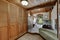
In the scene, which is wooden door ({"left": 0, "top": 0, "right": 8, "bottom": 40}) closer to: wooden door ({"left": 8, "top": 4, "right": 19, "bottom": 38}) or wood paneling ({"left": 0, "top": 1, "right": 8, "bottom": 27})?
wood paneling ({"left": 0, "top": 1, "right": 8, "bottom": 27})

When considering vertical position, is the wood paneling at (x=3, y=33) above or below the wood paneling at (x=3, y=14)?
below

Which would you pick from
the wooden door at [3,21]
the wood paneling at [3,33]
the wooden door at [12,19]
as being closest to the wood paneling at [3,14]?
the wooden door at [3,21]

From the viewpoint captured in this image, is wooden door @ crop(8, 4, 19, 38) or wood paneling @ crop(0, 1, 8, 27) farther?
wooden door @ crop(8, 4, 19, 38)

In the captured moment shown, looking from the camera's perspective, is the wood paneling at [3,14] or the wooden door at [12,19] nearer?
the wood paneling at [3,14]

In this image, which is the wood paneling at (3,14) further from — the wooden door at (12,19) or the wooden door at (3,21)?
the wooden door at (12,19)

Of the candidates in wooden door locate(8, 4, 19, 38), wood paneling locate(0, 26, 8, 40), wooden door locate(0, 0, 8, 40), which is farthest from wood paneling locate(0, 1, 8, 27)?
wooden door locate(8, 4, 19, 38)

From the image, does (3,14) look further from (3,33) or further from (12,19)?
(12,19)

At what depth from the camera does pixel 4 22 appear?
3395mm

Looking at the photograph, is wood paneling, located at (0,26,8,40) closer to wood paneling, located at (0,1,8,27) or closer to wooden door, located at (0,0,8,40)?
wooden door, located at (0,0,8,40)

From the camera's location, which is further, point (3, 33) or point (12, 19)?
point (12, 19)

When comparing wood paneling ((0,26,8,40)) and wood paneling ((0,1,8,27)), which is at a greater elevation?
wood paneling ((0,1,8,27))

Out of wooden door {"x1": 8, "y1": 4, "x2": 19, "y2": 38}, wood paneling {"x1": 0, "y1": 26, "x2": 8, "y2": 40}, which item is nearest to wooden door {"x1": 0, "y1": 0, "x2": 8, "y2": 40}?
wood paneling {"x1": 0, "y1": 26, "x2": 8, "y2": 40}

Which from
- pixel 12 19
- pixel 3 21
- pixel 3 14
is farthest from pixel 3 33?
pixel 12 19

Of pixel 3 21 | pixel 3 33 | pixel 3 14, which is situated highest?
pixel 3 14
